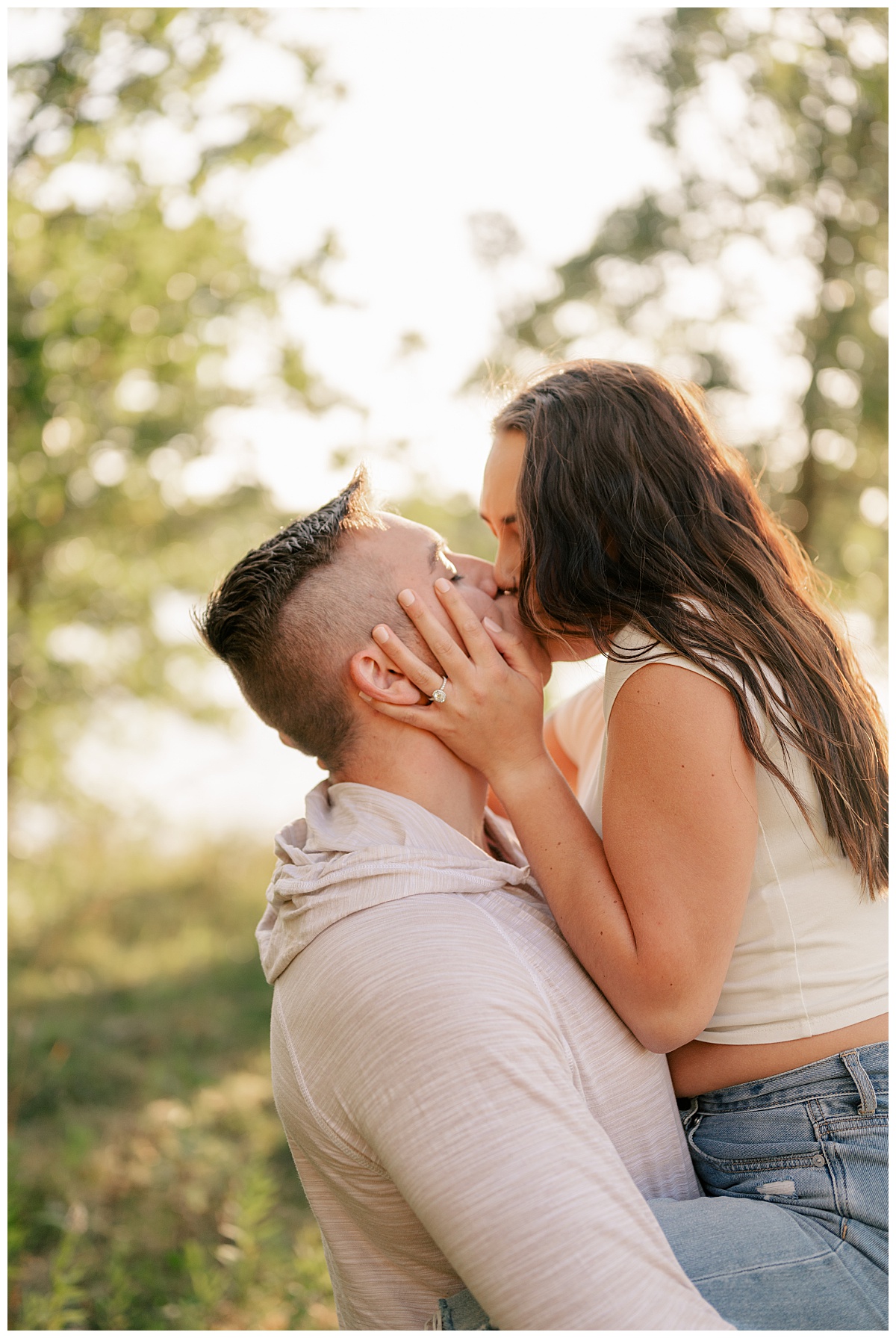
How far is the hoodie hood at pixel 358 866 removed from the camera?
197 centimetres

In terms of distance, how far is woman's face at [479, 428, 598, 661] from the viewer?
2432 millimetres

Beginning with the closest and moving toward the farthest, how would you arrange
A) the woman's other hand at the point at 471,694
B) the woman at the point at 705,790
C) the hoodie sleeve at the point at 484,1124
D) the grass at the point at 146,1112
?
the hoodie sleeve at the point at 484,1124
the woman at the point at 705,790
the woman's other hand at the point at 471,694
the grass at the point at 146,1112

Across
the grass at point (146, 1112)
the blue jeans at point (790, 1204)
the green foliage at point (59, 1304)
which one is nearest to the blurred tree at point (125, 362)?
the grass at point (146, 1112)

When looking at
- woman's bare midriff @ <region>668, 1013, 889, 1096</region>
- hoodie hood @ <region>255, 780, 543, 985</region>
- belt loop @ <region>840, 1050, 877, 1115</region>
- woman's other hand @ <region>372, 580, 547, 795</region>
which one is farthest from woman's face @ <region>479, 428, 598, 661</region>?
belt loop @ <region>840, 1050, 877, 1115</region>

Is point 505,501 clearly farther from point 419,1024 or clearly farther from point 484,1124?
Result: point 484,1124

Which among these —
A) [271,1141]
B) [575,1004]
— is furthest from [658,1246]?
[271,1141]

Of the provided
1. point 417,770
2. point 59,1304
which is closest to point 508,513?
point 417,770

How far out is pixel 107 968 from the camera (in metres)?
7.30

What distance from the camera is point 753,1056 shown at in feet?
6.98

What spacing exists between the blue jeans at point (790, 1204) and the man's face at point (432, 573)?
3.39 ft

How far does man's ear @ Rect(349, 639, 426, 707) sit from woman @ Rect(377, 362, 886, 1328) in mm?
35

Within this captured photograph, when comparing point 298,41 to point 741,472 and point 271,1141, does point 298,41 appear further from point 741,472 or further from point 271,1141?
point 271,1141

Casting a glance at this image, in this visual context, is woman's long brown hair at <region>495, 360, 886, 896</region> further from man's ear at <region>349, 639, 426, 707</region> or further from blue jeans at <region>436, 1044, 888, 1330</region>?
blue jeans at <region>436, 1044, 888, 1330</region>

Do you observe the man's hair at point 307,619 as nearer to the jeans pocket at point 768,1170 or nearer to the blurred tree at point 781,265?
the jeans pocket at point 768,1170
